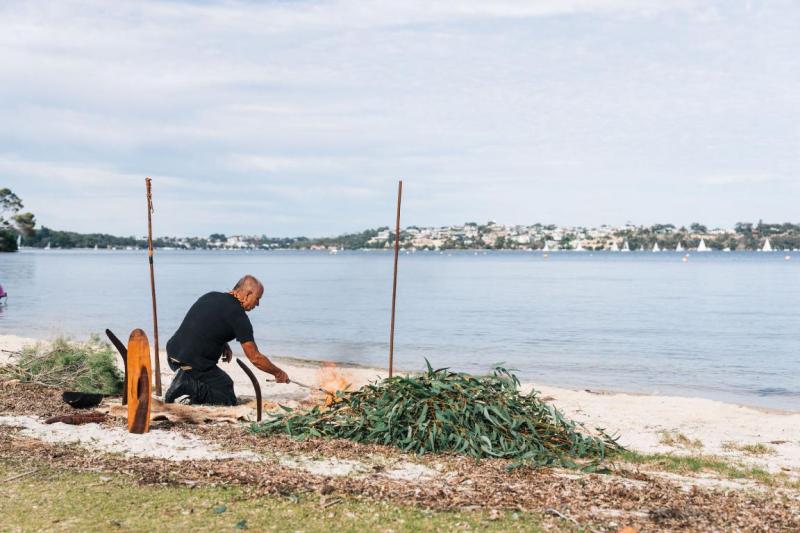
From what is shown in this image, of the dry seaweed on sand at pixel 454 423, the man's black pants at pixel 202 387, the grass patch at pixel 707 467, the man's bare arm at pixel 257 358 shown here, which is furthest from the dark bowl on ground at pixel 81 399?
the grass patch at pixel 707 467

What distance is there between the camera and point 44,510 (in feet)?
17.9

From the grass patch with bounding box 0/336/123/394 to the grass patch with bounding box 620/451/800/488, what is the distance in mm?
7715

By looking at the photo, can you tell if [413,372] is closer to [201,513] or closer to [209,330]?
[209,330]

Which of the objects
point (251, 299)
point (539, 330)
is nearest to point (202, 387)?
point (251, 299)

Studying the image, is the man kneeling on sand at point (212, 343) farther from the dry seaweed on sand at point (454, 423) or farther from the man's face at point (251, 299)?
the dry seaweed on sand at point (454, 423)

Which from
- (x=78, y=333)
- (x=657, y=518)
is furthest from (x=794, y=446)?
(x=78, y=333)

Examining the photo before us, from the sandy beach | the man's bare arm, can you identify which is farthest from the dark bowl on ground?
the sandy beach

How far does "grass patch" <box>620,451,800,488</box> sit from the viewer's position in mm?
7435

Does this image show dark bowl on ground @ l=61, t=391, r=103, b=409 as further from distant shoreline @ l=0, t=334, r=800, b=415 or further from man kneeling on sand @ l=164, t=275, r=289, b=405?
distant shoreline @ l=0, t=334, r=800, b=415

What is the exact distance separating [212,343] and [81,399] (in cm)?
178

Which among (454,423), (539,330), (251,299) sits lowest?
(539,330)

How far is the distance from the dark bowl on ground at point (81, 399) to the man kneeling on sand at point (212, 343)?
918 millimetres

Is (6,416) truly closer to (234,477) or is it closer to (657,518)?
(234,477)

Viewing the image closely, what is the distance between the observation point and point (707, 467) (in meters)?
7.89
